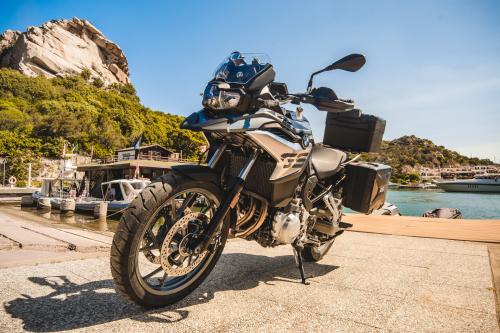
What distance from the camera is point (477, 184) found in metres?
82.6

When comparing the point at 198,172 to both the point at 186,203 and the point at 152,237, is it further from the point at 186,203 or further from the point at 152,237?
the point at 152,237

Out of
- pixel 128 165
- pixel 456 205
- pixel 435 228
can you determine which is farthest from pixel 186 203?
pixel 456 205

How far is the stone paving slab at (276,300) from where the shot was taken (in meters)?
1.93

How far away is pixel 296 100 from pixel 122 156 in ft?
135

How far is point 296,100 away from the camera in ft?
8.95

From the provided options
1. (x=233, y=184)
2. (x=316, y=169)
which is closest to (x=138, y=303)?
(x=233, y=184)

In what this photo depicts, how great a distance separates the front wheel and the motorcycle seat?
1054 millimetres

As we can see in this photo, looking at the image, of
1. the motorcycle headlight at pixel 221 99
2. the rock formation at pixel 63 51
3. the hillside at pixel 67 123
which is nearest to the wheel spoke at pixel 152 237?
the motorcycle headlight at pixel 221 99

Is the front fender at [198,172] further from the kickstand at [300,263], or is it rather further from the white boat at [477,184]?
the white boat at [477,184]

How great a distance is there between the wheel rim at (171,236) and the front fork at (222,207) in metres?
0.14

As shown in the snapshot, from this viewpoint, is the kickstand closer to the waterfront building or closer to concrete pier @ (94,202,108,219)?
concrete pier @ (94,202,108,219)

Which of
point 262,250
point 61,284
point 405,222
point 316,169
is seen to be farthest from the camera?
point 405,222

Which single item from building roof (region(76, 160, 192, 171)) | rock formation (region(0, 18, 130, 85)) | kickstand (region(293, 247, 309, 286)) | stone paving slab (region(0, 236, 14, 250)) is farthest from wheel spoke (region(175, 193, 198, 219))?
rock formation (region(0, 18, 130, 85))

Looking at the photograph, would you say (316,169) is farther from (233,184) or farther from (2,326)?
(2,326)
